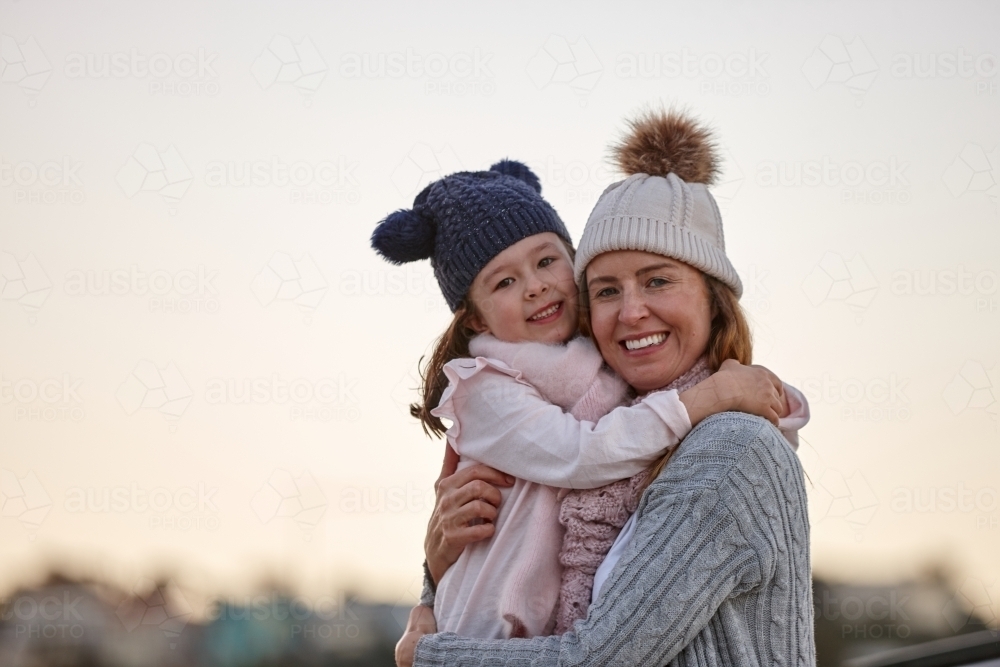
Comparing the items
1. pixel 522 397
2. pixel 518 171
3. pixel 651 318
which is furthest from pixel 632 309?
pixel 518 171

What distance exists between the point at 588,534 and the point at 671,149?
3.87ft

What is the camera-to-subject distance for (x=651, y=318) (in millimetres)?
2701

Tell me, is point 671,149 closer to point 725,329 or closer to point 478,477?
point 725,329

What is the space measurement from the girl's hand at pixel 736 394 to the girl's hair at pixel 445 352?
995 mm

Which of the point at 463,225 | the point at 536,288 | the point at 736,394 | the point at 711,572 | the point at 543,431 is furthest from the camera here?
the point at 463,225

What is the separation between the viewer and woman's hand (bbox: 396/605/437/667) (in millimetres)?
2865

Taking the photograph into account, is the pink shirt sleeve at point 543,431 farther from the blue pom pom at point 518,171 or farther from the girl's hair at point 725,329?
the blue pom pom at point 518,171

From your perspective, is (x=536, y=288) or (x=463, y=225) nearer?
(x=536, y=288)

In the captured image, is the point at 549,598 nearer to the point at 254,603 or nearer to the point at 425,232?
the point at 425,232

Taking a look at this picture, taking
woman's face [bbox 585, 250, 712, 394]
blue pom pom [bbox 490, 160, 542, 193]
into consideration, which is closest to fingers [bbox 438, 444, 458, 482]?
woman's face [bbox 585, 250, 712, 394]

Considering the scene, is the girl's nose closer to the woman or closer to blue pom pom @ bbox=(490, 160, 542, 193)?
the woman

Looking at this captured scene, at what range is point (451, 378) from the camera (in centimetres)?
294

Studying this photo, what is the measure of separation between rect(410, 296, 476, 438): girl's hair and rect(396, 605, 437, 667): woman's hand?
0.61m

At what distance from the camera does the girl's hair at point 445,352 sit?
336 cm
